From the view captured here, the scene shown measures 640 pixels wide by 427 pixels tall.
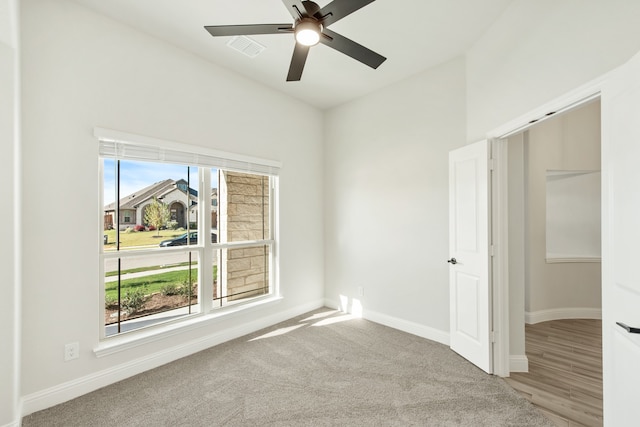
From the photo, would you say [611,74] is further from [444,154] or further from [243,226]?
[243,226]

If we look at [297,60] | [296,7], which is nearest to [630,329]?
[296,7]

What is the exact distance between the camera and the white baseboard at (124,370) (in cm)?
207

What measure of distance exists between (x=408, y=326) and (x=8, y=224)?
3.68m

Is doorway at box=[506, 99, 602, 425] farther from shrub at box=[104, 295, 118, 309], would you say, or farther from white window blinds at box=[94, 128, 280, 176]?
shrub at box=[104, 295, 118, 309]

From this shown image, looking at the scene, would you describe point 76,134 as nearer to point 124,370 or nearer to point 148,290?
point 148,290

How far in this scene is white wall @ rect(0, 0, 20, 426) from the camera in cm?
171

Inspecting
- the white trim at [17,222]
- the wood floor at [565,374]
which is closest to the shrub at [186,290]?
the white trim at [17,222]

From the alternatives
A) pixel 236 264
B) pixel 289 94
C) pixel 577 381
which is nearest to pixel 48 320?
pixel 236 264

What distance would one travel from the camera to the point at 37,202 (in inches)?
82.4

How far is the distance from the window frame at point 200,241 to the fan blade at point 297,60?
1302 mm

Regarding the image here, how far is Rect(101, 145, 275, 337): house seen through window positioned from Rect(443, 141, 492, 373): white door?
2238 mm

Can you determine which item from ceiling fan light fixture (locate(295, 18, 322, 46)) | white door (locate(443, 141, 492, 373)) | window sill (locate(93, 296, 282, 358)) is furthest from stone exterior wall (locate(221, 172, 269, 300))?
white door (locate(443, 141, 492, 373))

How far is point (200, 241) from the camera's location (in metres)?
3.12

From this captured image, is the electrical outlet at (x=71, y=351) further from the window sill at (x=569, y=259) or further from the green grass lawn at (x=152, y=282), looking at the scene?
the window sill at (x=569, y=259)
